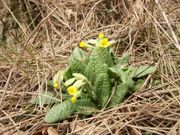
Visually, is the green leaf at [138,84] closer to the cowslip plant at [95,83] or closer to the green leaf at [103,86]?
the cowslip plant at [95,83]

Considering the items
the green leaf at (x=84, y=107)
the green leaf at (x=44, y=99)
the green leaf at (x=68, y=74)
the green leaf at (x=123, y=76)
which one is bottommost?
the green leaf at (x=84, y=107)

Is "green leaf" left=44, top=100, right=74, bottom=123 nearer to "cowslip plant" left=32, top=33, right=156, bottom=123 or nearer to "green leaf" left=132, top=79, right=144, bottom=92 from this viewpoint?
"cowslip plant" left=32, top=33, right=156, bottom=123

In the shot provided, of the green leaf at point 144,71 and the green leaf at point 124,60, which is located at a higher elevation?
the green leaf at point 124,60

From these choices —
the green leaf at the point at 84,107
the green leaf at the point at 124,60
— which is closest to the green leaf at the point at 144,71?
the green leaf at the point at 124,60

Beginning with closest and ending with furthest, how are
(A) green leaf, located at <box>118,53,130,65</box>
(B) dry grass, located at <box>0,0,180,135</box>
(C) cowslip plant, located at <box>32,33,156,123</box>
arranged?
(B) dry grass, located at <box>0,0,180,135</box>
(C) cowslip plant, located at <box>32,33,156,123</box>
(A) green leaf, located at <box>118,53,130,65</box>

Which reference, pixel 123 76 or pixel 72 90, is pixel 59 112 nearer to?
pixel 72 90

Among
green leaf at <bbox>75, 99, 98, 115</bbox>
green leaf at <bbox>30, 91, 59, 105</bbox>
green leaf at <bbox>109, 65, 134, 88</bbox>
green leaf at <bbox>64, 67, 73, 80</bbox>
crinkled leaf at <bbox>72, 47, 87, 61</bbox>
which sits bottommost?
green leaf at <bbox>75, 99, 98, 115</bbox>

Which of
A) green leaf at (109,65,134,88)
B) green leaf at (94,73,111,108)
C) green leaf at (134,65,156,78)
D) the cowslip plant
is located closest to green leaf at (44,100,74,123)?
the cowslip plant
